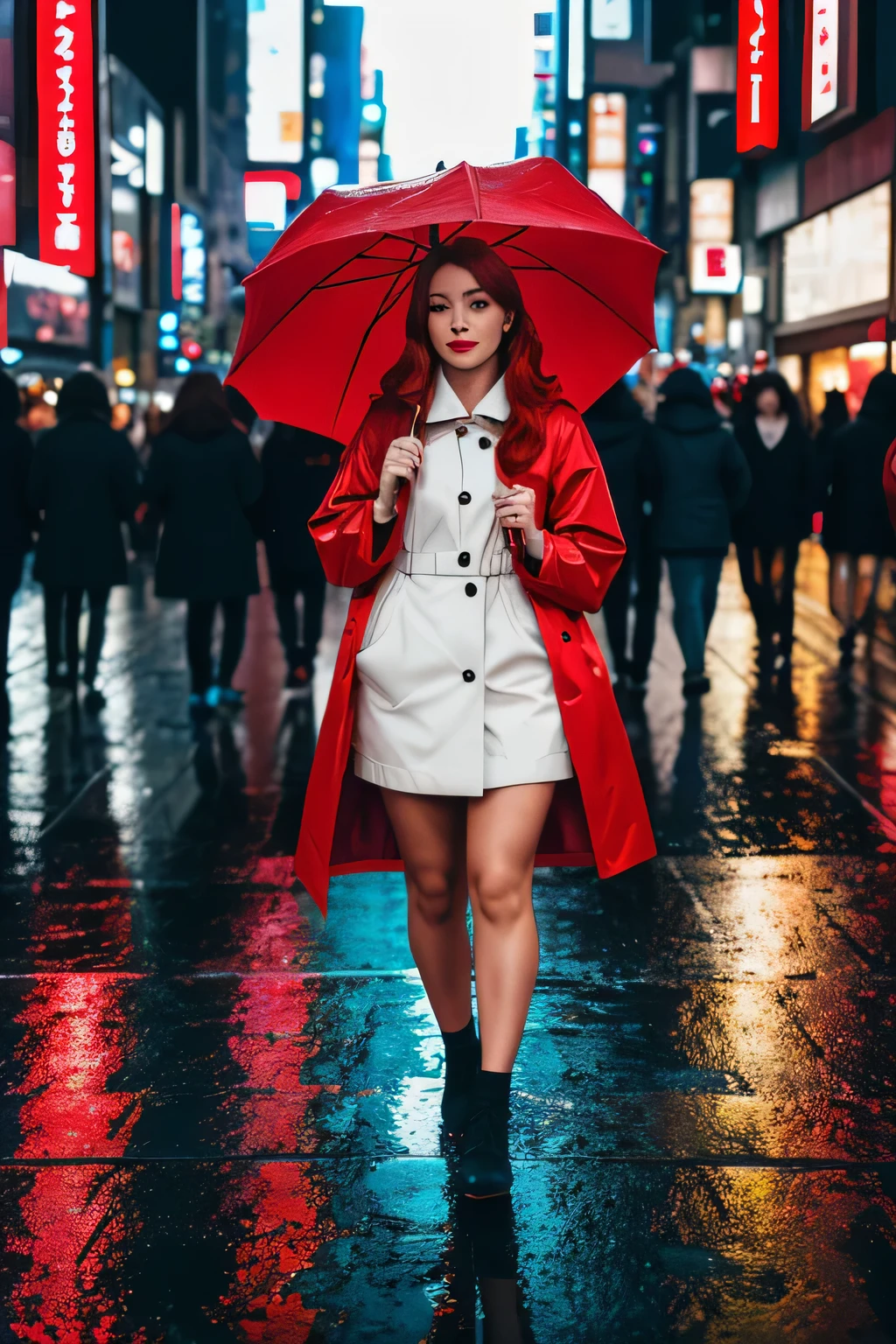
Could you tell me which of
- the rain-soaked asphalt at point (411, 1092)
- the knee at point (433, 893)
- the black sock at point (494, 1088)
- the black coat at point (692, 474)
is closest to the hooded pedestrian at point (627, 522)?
the black coat at point (692, 474)

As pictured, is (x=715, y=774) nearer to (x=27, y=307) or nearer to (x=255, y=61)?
(x=27, y=307)

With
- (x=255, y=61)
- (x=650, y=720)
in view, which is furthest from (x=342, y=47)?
(x=650, y=720)

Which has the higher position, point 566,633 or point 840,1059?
point 566,633

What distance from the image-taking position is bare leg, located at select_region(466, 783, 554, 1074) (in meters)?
3.80

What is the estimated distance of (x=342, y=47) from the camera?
144 m

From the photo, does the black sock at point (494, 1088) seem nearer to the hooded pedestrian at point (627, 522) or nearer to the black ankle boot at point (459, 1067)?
the black ankle boot at point (459, 1067)

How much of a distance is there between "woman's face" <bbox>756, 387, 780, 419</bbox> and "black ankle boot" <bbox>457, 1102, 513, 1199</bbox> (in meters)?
8.37

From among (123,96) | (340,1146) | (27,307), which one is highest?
(123,96)

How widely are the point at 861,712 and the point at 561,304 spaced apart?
6142 millimetres

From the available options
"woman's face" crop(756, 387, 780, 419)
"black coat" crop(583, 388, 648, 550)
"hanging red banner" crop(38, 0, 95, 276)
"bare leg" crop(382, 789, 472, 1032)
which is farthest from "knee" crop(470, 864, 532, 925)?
"hanging red banner" crop(38, 0, 95, 276)

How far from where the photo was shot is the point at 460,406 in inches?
151

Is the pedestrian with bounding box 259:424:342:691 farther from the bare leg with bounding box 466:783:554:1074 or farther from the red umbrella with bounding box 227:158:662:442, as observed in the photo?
the bare leg with bounding box 466:783:554:1074

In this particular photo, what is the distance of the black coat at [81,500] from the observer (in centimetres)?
1027

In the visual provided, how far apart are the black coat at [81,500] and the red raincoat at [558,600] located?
21.7 feet
